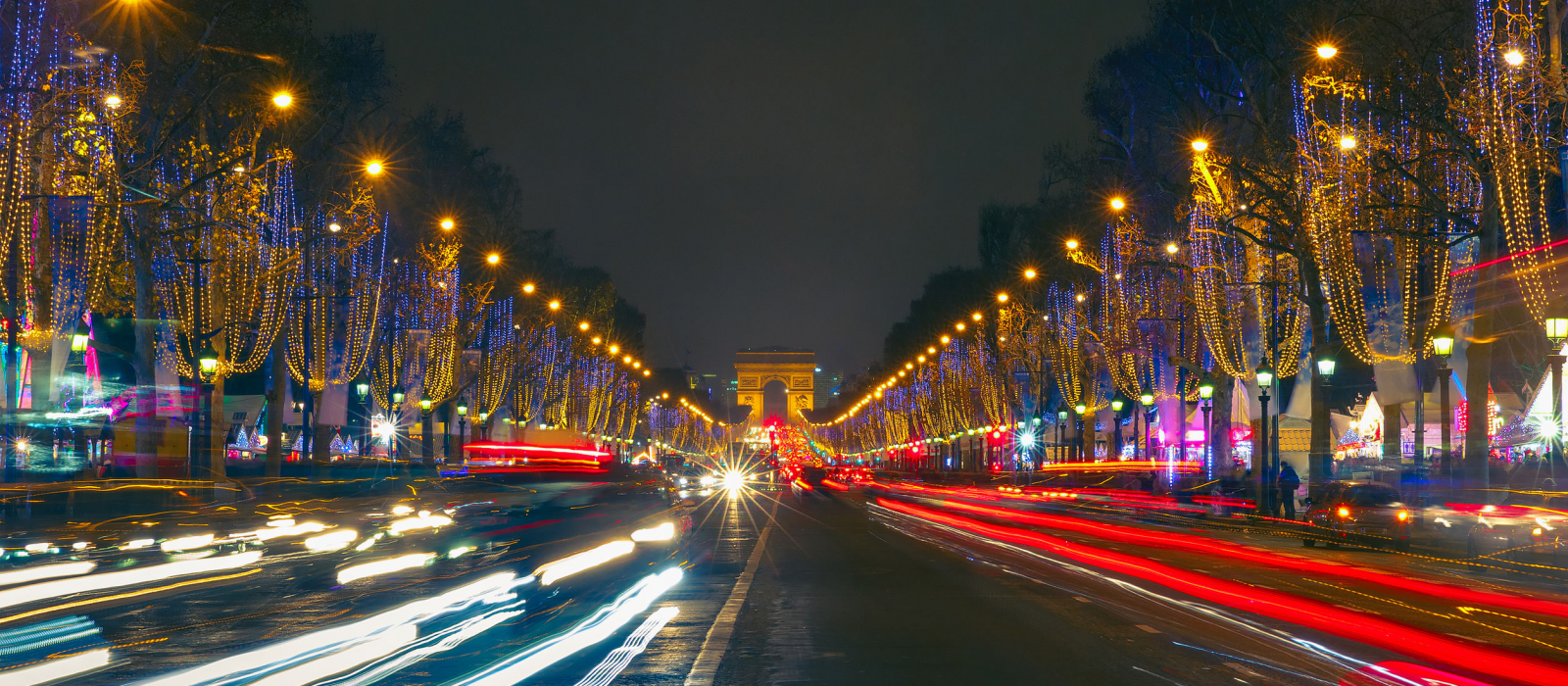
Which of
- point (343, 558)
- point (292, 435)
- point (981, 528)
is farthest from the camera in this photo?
point (292, 435)

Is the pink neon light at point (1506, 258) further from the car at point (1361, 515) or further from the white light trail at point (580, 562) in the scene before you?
the white light trail at point (580, 562)

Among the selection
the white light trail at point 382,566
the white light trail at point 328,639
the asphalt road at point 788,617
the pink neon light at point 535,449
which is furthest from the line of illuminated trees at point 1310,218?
the white light trail at point 382,566

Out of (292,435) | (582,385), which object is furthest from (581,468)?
(582,385)

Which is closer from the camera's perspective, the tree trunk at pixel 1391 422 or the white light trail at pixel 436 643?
the white light trail at pixel 436 643

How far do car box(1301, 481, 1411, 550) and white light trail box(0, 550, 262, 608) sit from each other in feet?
58.0

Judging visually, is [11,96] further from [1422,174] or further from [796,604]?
[1422,174]

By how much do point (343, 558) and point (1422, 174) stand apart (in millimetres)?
21739

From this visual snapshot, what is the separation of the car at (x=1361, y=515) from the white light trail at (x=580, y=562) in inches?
479

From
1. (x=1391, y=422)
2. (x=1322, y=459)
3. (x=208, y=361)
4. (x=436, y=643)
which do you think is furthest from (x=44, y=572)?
(x=1391, y=422)

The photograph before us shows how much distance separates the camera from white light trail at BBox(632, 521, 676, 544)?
24.5 meters

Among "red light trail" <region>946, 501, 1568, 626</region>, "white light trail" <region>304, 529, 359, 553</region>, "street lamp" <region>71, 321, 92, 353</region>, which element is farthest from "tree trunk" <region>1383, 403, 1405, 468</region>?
"street lamp" <region>71, 321, 92, 353</region>

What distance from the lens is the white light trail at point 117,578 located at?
13.6 m

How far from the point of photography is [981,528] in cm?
2872

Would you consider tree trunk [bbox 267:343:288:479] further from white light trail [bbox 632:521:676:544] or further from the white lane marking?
the white lane marking
